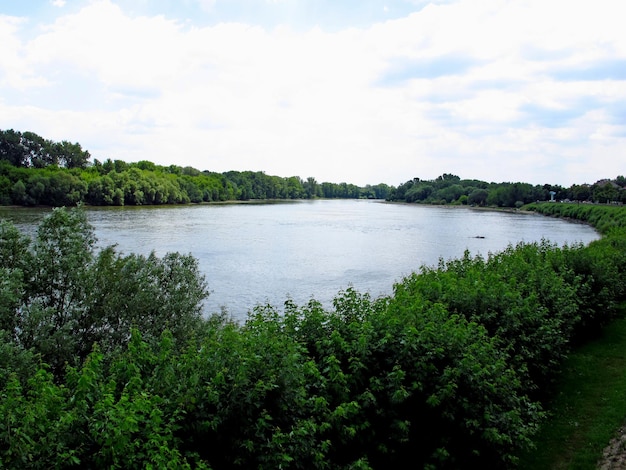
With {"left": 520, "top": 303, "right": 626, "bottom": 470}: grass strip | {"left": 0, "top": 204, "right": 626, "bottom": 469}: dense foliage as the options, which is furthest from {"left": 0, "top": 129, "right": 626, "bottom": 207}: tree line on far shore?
{"left": 520, "top": 303, "right": 626, "bottom": 470}: grass strip

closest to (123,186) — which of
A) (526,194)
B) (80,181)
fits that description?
(80,181)

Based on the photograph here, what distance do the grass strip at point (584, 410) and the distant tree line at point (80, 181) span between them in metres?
61.2

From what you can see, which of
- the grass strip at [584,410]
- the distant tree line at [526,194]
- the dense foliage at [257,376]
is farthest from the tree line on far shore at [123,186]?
the grass strip at [584,410]

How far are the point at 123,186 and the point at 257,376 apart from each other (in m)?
101

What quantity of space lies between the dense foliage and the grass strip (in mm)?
623

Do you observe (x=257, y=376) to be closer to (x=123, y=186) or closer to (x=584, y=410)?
(x=584, y=410)

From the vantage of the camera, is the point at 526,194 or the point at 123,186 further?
the point at 526,194

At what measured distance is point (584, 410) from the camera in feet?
33.6

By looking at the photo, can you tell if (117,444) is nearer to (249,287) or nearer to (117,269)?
(117,269)

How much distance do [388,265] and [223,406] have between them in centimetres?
3245

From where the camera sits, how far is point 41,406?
457 centimetres

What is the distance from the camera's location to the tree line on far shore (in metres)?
84.3

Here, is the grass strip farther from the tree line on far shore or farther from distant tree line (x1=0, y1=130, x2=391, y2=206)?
the tree line on far shore

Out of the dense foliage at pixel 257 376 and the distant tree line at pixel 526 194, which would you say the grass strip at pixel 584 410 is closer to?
the dense foliage at pixel 257 376
